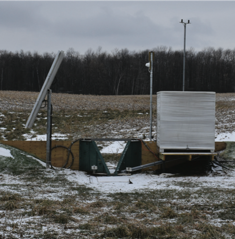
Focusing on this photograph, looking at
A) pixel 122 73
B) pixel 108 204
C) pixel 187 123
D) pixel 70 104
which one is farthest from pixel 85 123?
pixel 122 73

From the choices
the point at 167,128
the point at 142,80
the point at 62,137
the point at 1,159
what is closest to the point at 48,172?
the point at 1,159

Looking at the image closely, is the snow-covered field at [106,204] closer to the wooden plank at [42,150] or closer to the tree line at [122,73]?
the wooden plank at [42,150]

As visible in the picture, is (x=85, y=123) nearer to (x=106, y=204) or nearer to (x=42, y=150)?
(x=42, y=150)

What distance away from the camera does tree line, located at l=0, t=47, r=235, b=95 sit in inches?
3113

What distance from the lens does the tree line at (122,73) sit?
7906cm

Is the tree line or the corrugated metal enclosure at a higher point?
the tree line

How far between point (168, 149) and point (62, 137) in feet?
26.2

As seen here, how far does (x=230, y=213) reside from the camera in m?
5.91

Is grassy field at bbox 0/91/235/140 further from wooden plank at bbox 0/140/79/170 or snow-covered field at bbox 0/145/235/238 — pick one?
snow-covered field at bbox 0/145/235/238

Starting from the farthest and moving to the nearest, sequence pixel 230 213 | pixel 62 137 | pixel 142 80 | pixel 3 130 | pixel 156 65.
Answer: pixel 156 65, pixel 142 80, pixel 3 130, pixel 62 137, pixel 230 213

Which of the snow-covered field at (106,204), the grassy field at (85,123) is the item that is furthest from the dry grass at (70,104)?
the snow-covered field at (106,204)

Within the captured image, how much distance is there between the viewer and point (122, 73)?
261ft

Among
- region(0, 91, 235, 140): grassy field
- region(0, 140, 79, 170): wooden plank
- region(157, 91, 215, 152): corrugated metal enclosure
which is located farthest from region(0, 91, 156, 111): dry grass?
region(157, 91, 215, 152): corrugated metal enclosure

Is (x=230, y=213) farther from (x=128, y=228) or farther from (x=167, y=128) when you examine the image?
(x=167, y=128)
